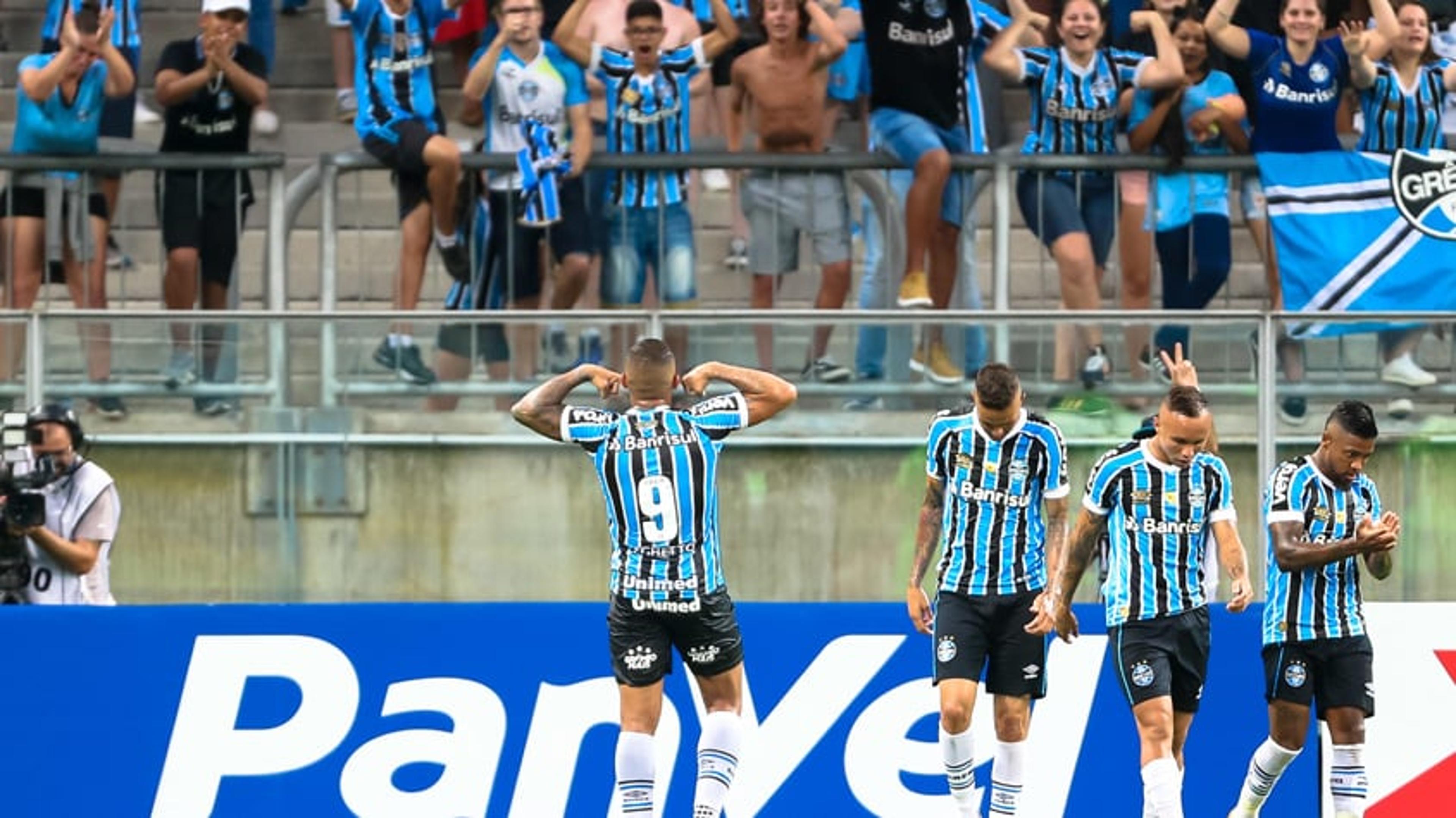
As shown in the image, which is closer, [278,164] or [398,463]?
[398,463]

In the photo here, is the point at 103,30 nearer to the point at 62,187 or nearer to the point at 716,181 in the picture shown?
the point at 62,187

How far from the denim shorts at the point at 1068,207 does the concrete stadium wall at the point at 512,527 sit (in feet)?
5.83

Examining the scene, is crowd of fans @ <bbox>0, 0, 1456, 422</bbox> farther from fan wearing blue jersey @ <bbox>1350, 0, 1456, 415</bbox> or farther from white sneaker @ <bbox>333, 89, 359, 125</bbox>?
white sneaker @ <bbox>333, 89, 359, 125</bbox>

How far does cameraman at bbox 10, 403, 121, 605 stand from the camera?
40.2ft

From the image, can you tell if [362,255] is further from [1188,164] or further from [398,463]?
[1188,164]

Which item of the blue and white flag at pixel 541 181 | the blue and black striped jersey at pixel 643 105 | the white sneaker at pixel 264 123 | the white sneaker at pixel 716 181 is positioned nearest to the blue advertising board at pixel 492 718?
the blue and white flag at pixel 541 181

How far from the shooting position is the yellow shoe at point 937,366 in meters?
12.5

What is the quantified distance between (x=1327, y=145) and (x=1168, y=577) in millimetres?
3632

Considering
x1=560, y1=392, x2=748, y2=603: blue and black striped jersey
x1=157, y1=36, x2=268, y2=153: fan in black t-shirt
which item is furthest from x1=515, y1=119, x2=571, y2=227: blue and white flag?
x1=560, y1=392, x2=748, y2=603: blue and black striped jersey

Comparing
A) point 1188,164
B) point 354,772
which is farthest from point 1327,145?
point 354,772

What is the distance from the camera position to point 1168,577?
1148cm

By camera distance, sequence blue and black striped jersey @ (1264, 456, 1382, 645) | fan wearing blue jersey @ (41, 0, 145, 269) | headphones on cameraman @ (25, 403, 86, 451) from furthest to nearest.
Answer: fan wearing blue jersey @ (41, 0, 145, 269)
headphones on cameraman @ (25, 403, 86, 451)
blue and black striped jersey @ (1264, 456, 1382, 645)

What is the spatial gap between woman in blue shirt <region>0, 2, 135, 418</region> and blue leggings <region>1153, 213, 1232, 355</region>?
5.45m

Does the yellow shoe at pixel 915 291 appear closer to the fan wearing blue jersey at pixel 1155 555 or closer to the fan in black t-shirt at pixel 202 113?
the fan wearing blue jersey at pixel 1155 555
